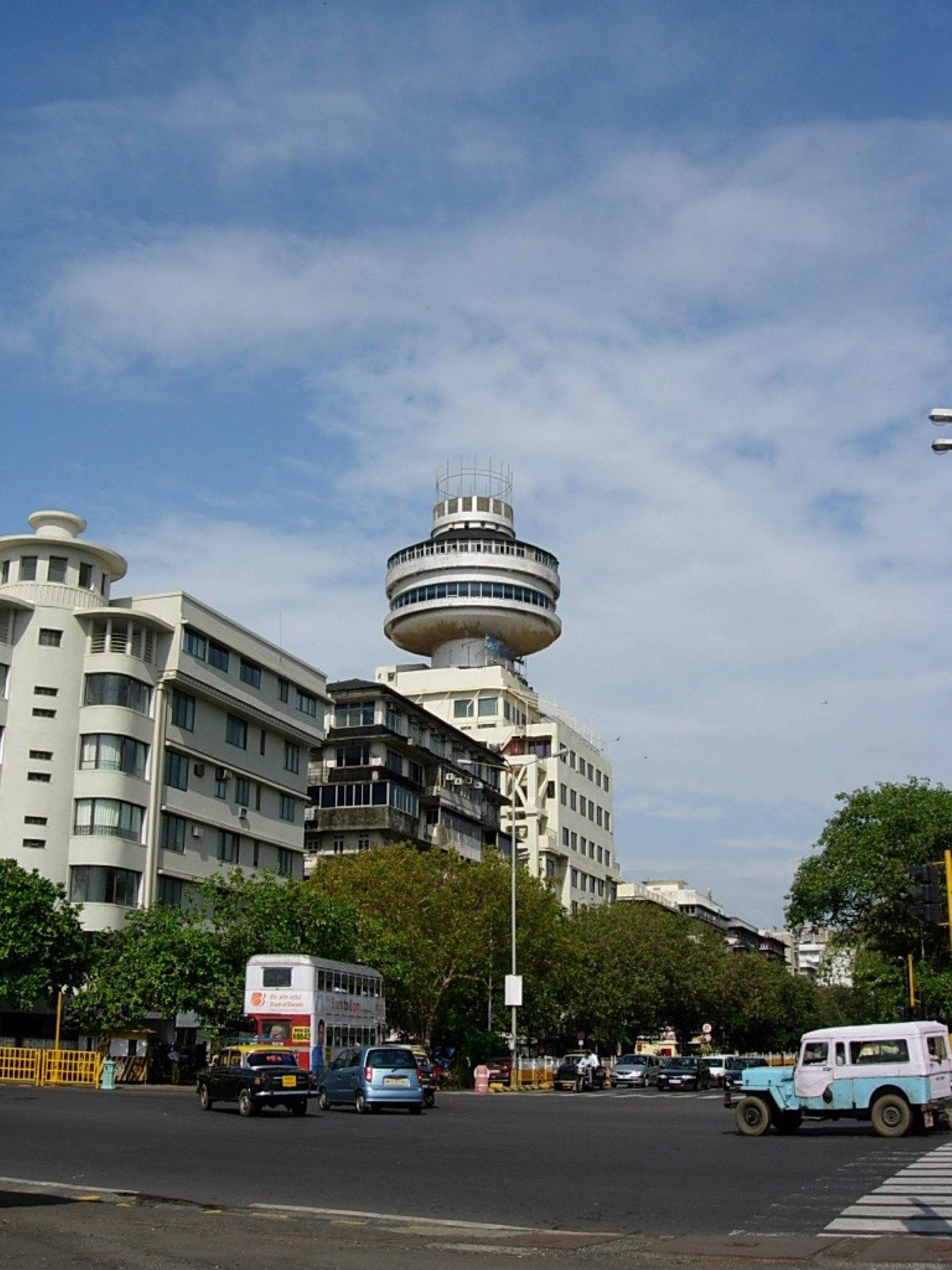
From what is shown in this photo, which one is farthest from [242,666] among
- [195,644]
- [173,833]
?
[173,833]

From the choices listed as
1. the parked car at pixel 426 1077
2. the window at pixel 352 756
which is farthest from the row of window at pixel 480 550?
the parked car at pixel 426 1077

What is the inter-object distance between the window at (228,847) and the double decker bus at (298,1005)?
77.2ft

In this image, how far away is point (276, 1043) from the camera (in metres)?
40.4

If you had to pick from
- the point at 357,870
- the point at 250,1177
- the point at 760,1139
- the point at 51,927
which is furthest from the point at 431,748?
the point at 250,1177

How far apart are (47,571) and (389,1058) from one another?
109 ft

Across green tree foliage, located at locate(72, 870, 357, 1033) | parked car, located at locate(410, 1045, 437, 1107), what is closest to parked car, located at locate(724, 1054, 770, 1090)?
parked car, located at locate(410, 1045, 437, 1107)

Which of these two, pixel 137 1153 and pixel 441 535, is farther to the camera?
pixel 441 535

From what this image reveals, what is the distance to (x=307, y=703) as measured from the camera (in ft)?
244

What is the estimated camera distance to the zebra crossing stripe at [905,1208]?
13.1 meters

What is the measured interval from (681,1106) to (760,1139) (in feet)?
60.4

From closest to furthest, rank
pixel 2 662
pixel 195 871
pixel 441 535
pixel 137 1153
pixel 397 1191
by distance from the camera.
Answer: pixel 397 1191 < pixel 137 1153 < pixel 2 662 < pixel 195 871 < pixel 441 535

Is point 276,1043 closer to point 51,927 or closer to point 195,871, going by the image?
point 51,927

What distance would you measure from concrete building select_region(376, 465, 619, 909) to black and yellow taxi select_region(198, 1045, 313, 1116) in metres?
75.5

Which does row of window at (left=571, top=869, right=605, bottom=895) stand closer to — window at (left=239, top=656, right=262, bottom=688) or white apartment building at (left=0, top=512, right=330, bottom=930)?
window at (left=239, top=656, right=262, bottom=688)
